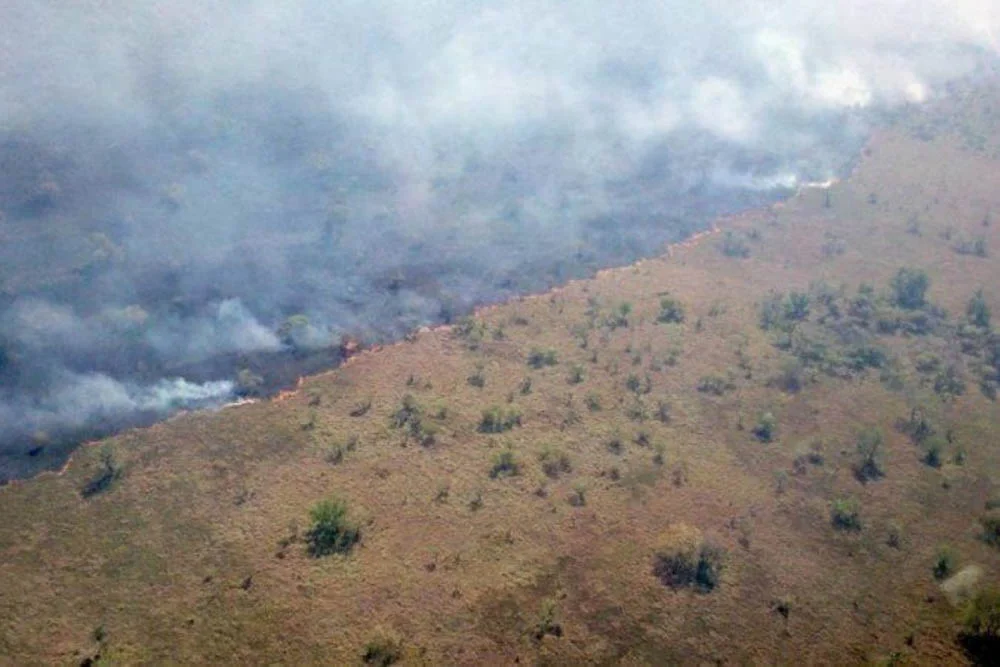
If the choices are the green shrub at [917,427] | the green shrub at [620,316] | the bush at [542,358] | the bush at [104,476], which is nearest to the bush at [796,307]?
the green shrub at [620,316]

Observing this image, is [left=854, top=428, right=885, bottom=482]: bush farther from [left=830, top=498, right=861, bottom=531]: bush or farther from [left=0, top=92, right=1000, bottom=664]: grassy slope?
[left=830, top=498, right=861, bottom=531]: bush

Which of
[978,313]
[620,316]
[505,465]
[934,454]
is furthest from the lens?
[978,313]

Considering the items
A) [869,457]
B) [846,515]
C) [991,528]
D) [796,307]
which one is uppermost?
[796,307]

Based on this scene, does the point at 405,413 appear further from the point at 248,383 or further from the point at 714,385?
the point at 714,385

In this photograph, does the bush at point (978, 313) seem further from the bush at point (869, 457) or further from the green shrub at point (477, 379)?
the green shrub at point (477, 379)

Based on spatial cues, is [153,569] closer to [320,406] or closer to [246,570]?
[246,570]

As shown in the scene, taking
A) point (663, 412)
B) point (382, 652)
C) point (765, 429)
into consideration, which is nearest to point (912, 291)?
point (765, 429)

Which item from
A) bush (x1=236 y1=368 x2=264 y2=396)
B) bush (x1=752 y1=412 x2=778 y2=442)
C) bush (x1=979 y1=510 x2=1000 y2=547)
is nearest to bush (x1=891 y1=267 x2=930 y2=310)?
bush (x1=752 y1=412 x2=778 y2=442)

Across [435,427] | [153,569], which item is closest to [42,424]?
[153,569]
